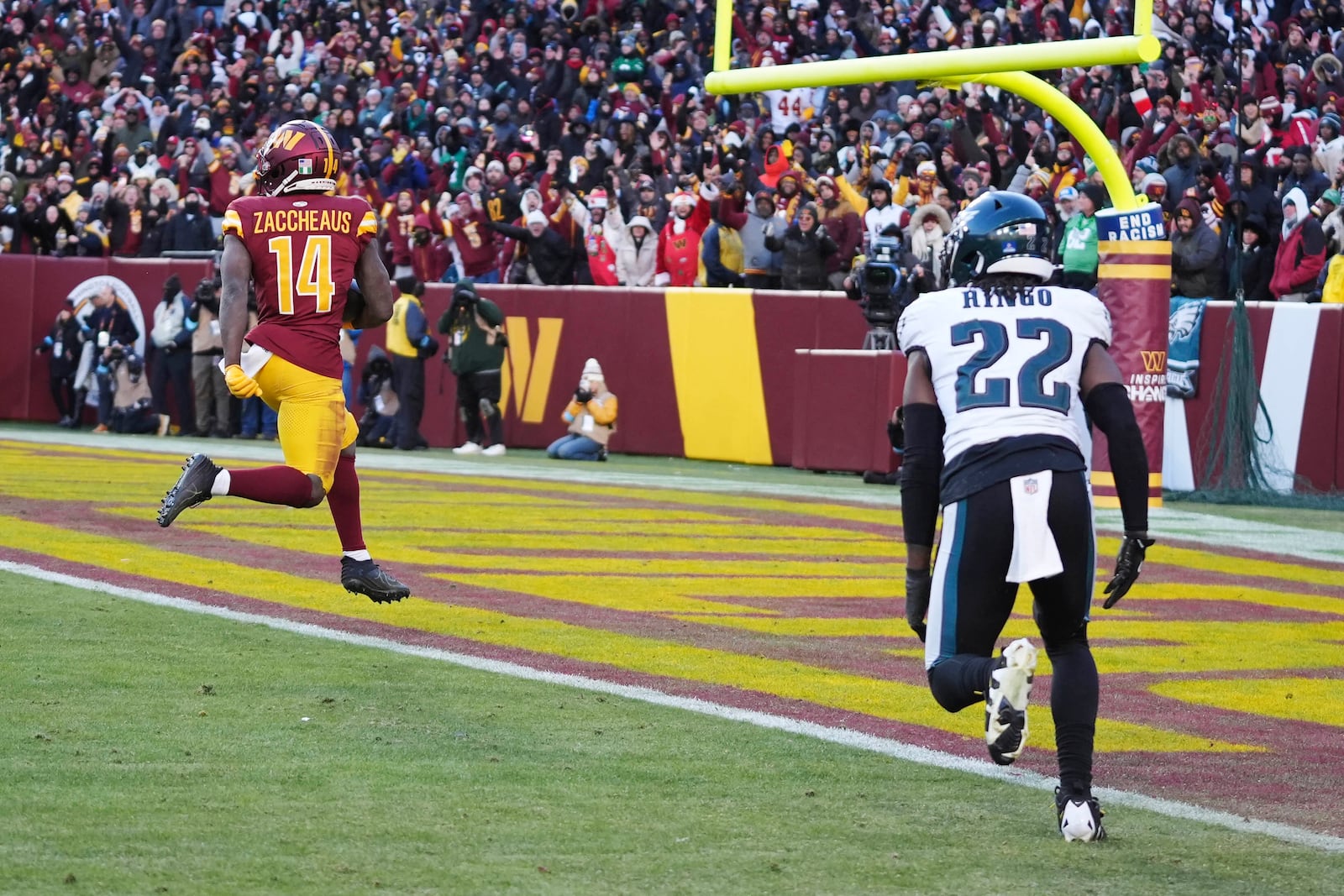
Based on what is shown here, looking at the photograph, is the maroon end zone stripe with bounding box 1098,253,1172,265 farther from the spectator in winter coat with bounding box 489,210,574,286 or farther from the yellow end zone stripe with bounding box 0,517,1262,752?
the spectator in winter coat with bounding box 489,210,574,286

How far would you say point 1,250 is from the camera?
24.3 metres

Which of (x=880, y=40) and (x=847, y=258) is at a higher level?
(x=880, y=40)

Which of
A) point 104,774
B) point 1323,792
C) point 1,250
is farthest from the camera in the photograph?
point 1,250

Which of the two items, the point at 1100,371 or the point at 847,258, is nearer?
the point at 1100,371

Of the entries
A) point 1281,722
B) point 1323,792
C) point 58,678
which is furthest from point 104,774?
point 1281,722

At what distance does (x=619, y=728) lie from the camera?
6.05 m

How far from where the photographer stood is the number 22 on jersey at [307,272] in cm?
741

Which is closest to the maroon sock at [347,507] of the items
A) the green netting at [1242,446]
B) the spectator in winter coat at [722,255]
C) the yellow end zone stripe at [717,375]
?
the green netting at [1242,446]

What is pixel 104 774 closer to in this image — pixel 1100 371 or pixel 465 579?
pixel 1100 371

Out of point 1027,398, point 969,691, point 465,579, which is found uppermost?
point 1027,398

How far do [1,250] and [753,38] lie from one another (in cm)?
1179

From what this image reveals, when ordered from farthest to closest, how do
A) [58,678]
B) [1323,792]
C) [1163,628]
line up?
[1163,628] → [58,678] → [1323,792]

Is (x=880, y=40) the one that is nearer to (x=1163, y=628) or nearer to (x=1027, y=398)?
(x=1163, y=628)

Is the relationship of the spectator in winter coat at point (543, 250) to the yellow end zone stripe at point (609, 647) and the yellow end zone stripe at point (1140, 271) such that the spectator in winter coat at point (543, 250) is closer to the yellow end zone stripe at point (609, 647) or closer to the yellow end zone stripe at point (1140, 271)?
the yellow end zone stripe at point (1140, 271)
